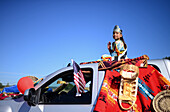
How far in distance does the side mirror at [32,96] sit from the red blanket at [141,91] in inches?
39.9

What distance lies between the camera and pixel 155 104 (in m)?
2.40

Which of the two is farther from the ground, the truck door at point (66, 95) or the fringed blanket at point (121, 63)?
the fringed blanket at point (121, 63)

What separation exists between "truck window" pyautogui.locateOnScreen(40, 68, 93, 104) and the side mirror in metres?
0.08

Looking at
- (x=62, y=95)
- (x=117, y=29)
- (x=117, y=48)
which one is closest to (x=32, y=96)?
(x=62, y=95)

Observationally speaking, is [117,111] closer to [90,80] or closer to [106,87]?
[106,87]

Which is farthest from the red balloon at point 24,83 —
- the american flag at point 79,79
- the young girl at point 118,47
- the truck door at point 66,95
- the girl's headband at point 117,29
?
the girl's headband at point 117,29

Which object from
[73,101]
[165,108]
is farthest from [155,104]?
[73,101]

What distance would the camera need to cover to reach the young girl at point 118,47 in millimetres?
3545

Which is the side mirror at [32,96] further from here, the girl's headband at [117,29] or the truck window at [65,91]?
the girl's headband at [117,29]

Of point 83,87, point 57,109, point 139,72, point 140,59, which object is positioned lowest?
point 57,109

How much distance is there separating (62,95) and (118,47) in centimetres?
153

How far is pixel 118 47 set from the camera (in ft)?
11.7

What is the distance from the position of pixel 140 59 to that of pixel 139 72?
0.81 feet

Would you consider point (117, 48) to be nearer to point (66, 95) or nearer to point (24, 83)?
point (66, 95)
